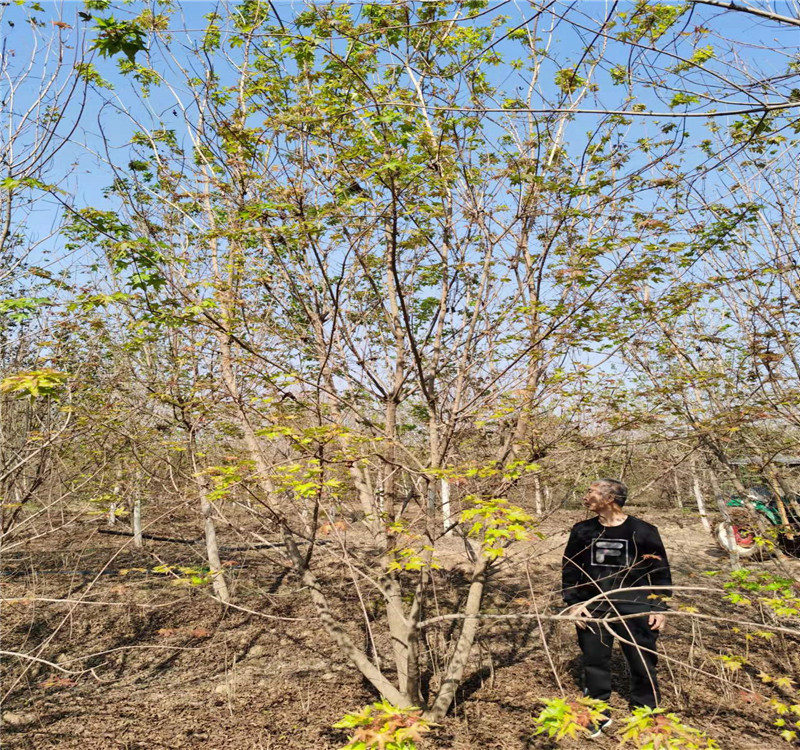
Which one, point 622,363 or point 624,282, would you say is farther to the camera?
point 622,363

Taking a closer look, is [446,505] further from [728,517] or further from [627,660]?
[728,517]

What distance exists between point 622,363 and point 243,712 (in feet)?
15.8

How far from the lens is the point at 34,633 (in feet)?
18.3

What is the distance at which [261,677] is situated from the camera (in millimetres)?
4590


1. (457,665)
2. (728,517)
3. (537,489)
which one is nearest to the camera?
(457,665)

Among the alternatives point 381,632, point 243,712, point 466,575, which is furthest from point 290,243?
point 466,575

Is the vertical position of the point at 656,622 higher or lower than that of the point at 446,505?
lower

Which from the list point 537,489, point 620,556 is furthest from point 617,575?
point 537,489

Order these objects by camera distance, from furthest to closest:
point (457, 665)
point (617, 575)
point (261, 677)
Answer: point (261, 677) → point (457, 665) → point (617, 575)

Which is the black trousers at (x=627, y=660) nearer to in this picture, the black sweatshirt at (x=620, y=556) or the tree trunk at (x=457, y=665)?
the black sweatshirt at (x=620, y=556)

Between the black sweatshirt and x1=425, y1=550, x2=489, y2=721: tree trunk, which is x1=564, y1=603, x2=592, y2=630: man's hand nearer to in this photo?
the black sweatshirt

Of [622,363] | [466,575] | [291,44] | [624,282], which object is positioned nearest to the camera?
[291,44]

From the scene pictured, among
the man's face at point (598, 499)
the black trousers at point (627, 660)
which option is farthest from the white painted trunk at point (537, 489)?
the black trousers at point (627, 660)

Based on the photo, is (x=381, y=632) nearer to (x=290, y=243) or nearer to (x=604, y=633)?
(x=604, y=633)
